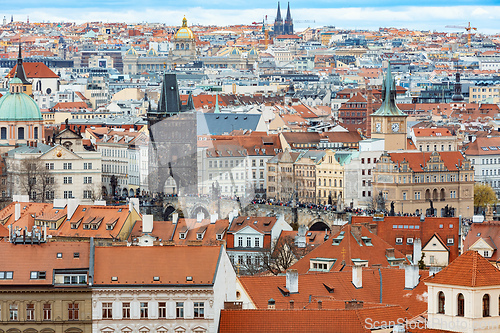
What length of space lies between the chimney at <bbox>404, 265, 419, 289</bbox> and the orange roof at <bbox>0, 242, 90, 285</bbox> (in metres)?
7.78

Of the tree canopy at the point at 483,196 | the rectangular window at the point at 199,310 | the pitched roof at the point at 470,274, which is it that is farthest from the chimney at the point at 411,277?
the tree canopy at the point at 483,196

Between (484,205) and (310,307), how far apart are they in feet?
166

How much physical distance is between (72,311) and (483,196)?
5341 centimetres

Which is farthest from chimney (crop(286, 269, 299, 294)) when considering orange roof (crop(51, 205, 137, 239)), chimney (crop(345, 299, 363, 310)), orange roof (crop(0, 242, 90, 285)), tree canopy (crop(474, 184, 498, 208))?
tree canopy (crop(474, 184, 498, 208))

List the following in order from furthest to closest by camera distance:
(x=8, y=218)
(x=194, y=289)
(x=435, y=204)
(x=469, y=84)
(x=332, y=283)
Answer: (x=469, y=84) → (x=435, y=204) → (x=8, y=218) → (x=332, y=283) → (x=194, y=289)

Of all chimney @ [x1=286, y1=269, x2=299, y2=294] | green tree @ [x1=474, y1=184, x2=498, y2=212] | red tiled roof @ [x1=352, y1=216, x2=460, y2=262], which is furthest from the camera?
green tree @ [x1=474, y1=184, x2=498, y2=212]

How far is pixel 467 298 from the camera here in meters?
31.8

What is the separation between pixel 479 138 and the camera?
101750mm

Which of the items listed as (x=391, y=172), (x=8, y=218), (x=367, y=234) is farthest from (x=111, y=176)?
(x=367, y=234)

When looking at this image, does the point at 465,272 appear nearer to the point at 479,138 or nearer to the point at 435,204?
the point at 435,204

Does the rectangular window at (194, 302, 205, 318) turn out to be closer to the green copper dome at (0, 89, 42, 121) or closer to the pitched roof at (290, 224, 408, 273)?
the pitched roof at (290, 224, 408, 273)

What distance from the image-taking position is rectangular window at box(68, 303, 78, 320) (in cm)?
3872

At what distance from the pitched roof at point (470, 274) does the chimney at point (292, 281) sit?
8433 millimetres

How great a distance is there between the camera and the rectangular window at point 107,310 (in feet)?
126
